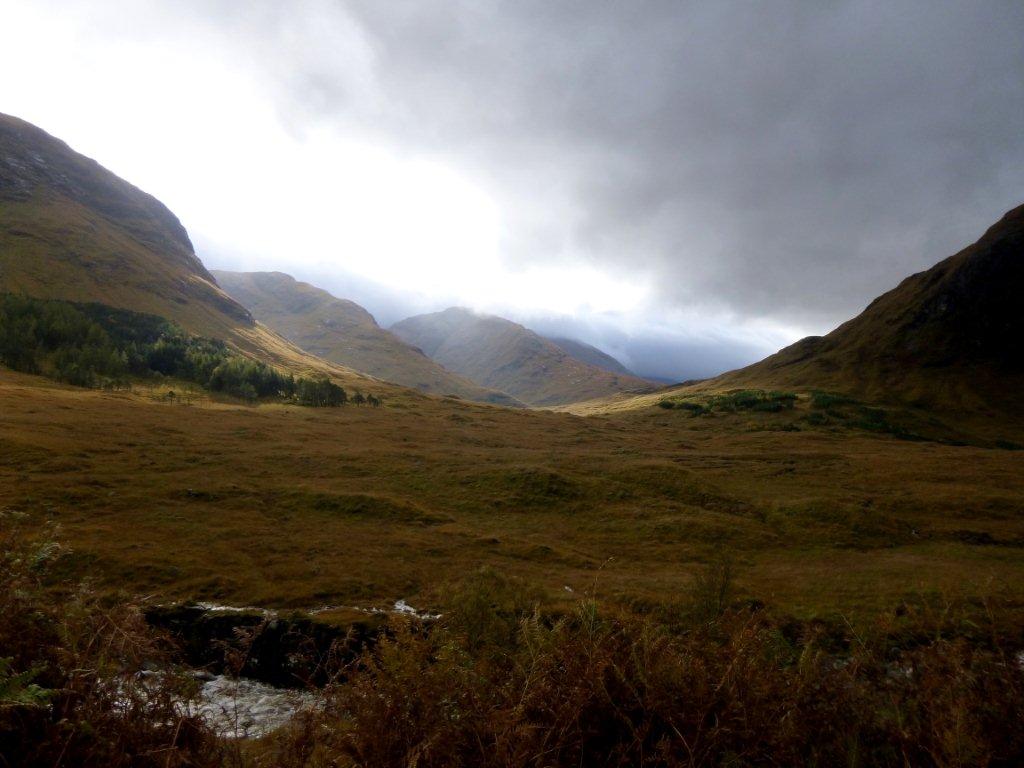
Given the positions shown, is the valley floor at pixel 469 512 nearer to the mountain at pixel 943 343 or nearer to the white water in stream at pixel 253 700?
the white water in stream at pixel 253 700

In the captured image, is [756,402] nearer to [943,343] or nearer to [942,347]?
[942,347]

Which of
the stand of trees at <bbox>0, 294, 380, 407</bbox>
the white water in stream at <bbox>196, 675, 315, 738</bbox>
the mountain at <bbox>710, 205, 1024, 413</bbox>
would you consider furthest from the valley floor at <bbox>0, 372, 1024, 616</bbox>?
the mountain at <bbox>710, 205, 1024, 413</bbox>

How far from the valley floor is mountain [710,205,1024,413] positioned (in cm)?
5418

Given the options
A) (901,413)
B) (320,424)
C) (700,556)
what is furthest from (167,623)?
(901,413)

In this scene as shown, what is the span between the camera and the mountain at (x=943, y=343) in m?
110

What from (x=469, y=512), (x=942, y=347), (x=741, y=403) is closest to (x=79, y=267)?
(x=469, y=512)

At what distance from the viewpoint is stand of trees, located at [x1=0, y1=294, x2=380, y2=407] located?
84062mm

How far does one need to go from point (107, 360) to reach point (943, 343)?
193601mm

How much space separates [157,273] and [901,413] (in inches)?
9553

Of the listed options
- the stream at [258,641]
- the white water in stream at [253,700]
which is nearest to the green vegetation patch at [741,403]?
the stream at [258,641]

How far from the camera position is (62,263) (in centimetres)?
15025

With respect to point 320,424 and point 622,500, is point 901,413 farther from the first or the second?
point 320,424

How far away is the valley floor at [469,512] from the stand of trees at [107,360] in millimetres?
27469

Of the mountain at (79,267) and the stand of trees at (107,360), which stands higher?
the mountain at (79,267)
